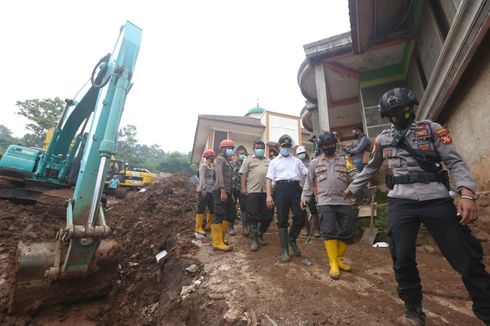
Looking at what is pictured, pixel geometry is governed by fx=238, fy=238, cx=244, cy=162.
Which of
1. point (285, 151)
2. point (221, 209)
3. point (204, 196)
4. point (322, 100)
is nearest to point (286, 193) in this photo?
point (285, 151)

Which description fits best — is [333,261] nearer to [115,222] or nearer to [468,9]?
[468,9]

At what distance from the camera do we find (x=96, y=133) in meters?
2.92

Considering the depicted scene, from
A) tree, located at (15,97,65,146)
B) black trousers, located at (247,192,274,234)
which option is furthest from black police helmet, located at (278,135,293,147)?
tree, located at (15,97,65,146)

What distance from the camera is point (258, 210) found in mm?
3996

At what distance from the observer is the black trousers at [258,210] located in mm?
3969

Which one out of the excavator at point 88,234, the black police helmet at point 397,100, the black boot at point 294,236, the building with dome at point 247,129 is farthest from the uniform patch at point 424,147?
the building with dome at point 247,129

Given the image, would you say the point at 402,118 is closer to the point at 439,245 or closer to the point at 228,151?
the point at 439,245

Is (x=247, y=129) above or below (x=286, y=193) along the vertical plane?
above

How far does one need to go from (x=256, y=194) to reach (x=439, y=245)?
2.65 meters

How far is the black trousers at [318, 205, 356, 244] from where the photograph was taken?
2.80m

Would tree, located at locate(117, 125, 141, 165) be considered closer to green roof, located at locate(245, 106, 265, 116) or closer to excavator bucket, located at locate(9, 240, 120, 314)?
green roof, located at locate(245, 106, 265, 116)

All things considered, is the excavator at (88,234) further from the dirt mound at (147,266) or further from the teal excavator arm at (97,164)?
the dirt mound at (147,266)

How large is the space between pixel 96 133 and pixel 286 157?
2621 mm

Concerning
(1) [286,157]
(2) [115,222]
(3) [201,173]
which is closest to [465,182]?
(1) [286,157]
